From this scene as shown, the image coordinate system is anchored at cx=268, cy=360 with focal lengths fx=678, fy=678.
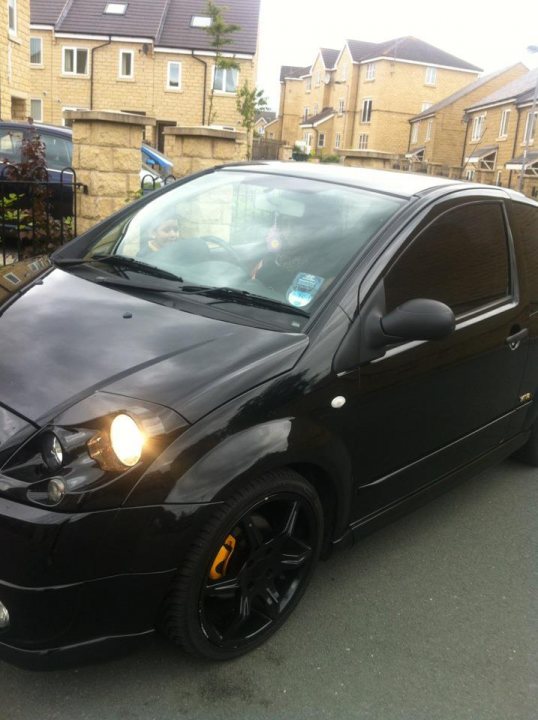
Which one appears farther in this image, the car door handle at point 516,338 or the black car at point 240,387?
the car door handle at point 516,338

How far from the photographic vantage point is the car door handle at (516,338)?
3.45 meters

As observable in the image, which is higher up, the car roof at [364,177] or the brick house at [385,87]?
the brick house at [385,87]

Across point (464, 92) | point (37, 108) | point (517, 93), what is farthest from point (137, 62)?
point (464, 92)

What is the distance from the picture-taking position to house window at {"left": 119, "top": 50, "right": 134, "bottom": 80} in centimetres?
3722

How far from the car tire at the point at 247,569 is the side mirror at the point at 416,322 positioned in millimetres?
669

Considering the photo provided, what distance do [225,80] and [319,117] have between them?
39.0 metres

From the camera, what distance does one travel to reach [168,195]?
3674 mm

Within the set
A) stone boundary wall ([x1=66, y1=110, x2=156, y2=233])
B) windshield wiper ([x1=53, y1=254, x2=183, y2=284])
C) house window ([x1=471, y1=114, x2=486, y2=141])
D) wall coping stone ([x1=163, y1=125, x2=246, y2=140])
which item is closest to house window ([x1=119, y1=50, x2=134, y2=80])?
house window ([x1=471, y1=114, x2=486, y2=141])

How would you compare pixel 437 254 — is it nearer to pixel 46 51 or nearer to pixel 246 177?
pixel 246 177

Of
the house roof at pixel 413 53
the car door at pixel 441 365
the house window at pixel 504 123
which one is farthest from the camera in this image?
the house roof at pixel 413 53

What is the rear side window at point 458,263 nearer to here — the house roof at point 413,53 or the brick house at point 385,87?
the brick house at point 385,87

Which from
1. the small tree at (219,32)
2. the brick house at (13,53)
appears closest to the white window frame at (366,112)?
the small tree at (219,32)

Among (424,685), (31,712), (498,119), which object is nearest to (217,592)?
(31,712)

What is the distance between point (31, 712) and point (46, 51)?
4161 cm
